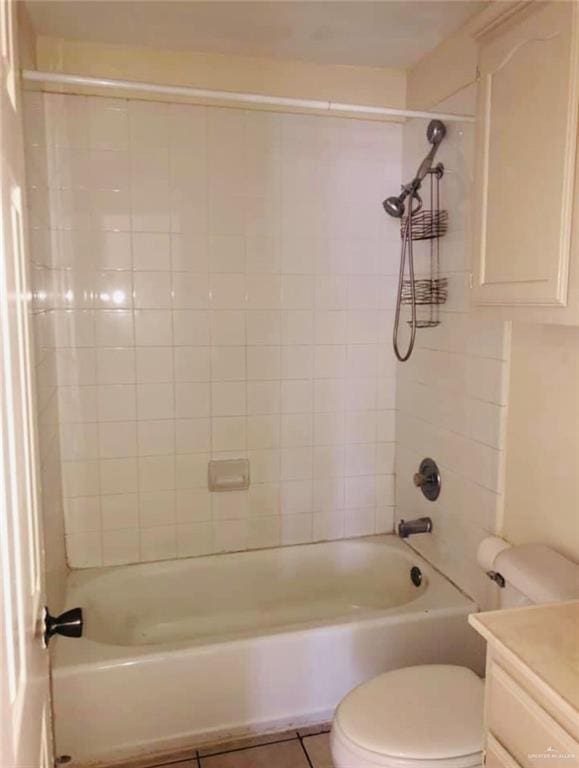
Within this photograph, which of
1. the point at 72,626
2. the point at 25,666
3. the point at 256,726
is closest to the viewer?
the point at 25,666

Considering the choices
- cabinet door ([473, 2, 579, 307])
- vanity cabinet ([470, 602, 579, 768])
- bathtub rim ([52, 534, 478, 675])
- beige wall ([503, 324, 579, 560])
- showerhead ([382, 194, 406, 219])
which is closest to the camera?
vanity cabinet ([470, 602, 579, 768])

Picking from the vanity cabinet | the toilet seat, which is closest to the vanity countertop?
the vanity cabinet

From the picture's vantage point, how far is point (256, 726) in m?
2.08

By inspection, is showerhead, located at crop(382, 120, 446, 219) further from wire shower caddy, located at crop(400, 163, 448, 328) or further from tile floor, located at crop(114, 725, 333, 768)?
tile floor, located at crop(114, 725, 333, 768)

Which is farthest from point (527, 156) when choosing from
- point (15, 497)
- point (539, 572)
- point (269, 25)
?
point (15, 497)

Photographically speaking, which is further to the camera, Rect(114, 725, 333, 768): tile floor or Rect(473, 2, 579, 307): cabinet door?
Rect(114, 725, 333, 768): tile floor

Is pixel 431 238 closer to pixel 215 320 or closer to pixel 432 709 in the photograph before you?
pixel 215 320

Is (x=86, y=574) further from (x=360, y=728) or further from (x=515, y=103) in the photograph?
(x=515, y=103)

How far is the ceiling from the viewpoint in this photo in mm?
1995

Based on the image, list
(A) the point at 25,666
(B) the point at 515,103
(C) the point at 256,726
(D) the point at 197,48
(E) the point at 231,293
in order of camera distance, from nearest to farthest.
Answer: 1. (A) the point at 25,666
2. (B) the point at 515,103
3. (C) the point at 256,726
4. (D) the point at 197,48
5. (E) the point at 231,293

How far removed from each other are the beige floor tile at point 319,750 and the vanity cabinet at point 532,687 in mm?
914

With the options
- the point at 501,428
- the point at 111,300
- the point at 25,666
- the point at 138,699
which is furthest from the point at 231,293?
the point at 25,666

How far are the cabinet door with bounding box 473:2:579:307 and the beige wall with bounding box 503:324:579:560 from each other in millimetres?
320

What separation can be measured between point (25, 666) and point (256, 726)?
152cm
